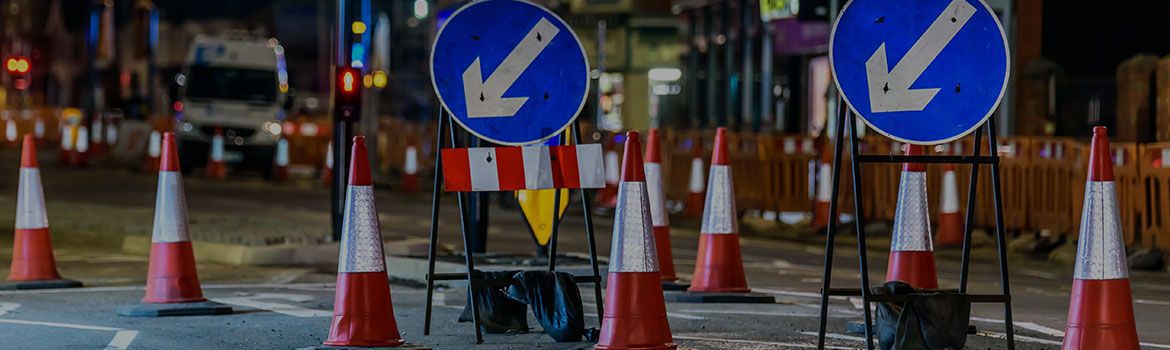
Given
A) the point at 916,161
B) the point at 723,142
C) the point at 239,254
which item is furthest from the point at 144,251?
the point at 916,161

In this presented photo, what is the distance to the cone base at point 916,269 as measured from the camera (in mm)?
11008

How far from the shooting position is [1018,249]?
1925cm

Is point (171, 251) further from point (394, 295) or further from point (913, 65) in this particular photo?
point (913, 65)

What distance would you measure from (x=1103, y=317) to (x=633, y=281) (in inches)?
80.4

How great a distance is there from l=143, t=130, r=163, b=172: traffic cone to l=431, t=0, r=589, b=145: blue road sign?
23987 mm

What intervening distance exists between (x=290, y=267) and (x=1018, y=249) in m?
6.74

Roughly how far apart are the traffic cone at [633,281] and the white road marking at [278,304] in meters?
2.95

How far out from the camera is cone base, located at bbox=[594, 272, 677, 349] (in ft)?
31.4

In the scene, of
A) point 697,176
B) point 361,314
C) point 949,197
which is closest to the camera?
point 361,314

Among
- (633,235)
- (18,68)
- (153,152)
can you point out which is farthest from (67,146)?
(633,235)

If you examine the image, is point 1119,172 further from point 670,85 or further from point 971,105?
point 670,85

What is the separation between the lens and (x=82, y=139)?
1436 inches

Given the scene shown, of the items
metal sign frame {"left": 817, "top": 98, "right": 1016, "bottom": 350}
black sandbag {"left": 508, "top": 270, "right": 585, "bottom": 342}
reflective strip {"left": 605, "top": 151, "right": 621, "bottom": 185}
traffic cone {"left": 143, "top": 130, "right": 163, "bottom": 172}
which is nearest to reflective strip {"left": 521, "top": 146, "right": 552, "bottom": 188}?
black sandbag {"left": 508, "top": 270, "right": 585, "bottom": 342}

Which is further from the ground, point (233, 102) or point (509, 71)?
point (233, 102)
